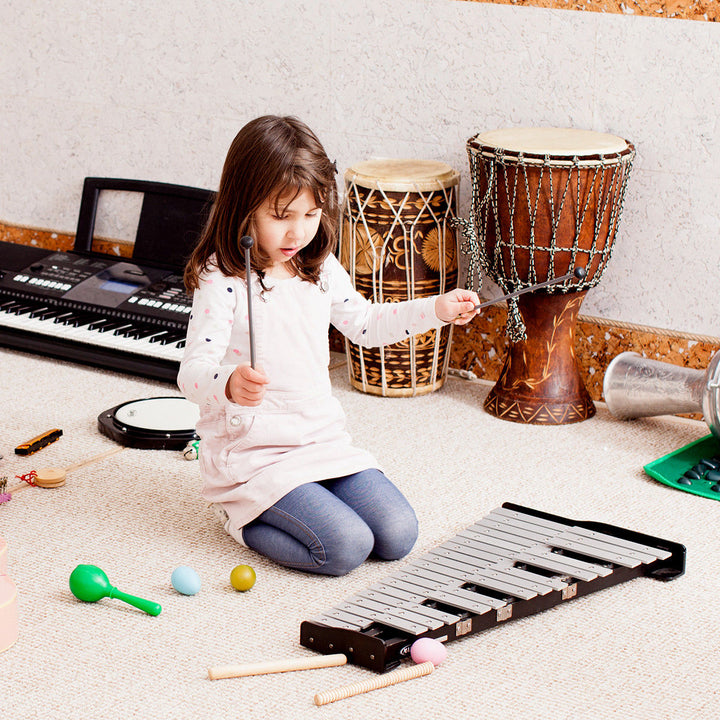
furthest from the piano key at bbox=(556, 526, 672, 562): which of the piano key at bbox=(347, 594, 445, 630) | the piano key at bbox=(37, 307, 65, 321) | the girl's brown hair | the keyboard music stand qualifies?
the piano key at bbox=(37, 307, 65, 321)

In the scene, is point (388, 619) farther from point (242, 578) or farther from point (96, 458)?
point (96, 458)

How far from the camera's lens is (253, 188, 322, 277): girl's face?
208 cm

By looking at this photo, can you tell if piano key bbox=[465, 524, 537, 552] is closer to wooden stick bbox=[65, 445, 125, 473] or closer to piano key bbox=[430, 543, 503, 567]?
piano key bbox=[430, 543, 503, 567]

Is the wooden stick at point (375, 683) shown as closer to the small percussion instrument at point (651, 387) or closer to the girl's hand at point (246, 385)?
the girl's hand at point (246, 385)

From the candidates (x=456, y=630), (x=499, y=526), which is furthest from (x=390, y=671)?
(x=499, y=526)

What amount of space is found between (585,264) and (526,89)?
1.91 feet

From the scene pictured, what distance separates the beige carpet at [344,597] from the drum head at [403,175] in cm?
67

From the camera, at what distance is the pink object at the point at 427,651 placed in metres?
1.85

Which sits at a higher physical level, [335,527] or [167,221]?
[167,221]

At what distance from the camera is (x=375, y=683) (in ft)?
5.87

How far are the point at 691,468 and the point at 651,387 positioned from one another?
0.33 m

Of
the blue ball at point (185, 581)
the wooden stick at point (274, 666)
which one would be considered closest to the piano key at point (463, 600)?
the wooden stick at point (274, 666)

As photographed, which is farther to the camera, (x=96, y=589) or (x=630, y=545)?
(x=630, y=545)

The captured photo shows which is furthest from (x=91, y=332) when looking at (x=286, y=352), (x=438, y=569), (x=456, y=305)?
(x=438, y=569)
